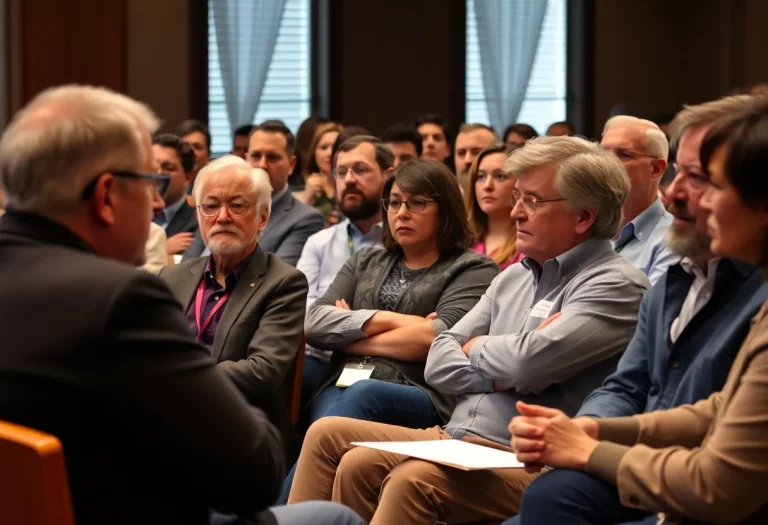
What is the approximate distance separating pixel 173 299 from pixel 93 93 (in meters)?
0.40

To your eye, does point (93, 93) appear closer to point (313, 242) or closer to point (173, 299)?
point (173, 299)

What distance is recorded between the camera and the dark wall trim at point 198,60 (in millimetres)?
9617

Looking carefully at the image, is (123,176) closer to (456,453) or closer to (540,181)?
(456,453)

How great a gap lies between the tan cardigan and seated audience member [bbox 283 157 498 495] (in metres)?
1.44

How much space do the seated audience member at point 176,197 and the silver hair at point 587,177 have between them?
10.3 feet

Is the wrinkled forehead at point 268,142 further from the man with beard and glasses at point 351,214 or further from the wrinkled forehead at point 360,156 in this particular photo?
the wrinkled forehead at point 360,156

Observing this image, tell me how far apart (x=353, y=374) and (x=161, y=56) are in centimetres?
639

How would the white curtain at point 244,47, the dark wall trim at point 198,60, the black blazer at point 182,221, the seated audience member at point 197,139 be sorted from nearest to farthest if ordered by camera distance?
the black blazer at point 182,221
the seated audience member at point 197,139
the dark wall trim at point 198,60
the white curtain at point 244,47

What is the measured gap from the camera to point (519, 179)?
3.19 metres

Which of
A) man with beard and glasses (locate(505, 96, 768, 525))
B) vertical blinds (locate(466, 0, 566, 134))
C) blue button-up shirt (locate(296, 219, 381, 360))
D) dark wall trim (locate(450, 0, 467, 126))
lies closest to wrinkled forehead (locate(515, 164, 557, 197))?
man with beard and glasses (locate(505, 96, 768, 525))

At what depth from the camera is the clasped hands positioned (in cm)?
222

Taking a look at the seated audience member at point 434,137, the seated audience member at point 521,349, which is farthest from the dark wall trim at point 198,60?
the seated audience member at point 521,349

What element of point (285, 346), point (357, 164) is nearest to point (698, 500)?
point (285, 346)

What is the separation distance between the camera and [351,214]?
5039 mm
